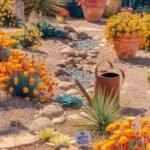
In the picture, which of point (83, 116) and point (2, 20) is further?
point (2, 20)

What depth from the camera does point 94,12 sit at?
14.9 m

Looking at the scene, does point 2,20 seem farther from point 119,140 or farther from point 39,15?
point 119,140

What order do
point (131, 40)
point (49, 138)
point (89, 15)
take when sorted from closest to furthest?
point (49, 138), point (131, 40), point (89, 15)

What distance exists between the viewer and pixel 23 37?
10164mm

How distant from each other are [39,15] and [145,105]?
7209 mm

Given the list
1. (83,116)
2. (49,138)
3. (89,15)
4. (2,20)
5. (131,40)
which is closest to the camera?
(49,138)

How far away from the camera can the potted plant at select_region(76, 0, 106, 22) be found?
1490 cm

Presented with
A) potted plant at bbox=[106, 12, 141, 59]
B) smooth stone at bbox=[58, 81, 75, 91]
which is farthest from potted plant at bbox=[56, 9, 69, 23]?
smooth stone at bbox=[58, 81, 75, 91]

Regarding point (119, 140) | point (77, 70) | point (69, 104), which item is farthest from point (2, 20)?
point (119, 140)

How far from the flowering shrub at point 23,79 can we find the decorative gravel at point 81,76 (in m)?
1.75

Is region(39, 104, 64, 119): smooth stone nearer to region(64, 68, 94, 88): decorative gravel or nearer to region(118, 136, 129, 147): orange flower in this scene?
region(64, 68, 94, 88): decorative gravel

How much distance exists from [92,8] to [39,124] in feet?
31.7

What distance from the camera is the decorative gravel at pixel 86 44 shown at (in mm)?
11414

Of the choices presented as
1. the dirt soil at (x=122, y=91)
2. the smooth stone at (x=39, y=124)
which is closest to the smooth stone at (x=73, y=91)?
the dirt soil at (x=122, y=91)
